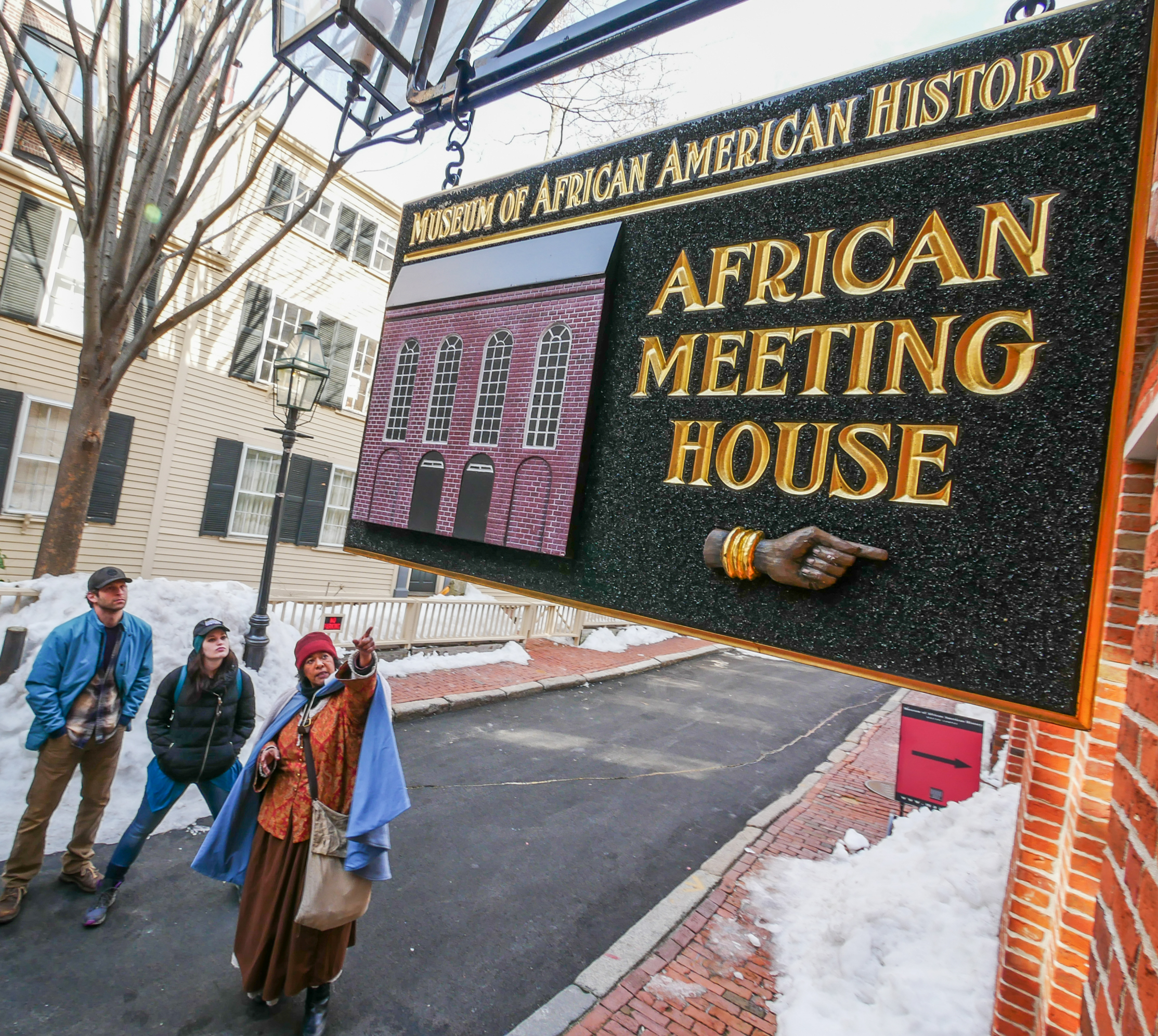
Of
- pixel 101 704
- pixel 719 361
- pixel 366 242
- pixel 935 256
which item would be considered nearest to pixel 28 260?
pixel 366 242

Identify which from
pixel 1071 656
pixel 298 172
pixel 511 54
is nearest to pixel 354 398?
pixel 298 172

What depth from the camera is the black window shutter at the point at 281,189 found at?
12250mm

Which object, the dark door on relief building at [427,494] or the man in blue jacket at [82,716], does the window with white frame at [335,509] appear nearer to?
the man in blue jacket at [82,716]

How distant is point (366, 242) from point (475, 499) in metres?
14.7

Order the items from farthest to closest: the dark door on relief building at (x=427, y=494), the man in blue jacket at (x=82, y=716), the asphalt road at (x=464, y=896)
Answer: the man in blue jacket at (x=82, y=716), the asphalt road at (x=464, y=896), the dark door on relief building at (x=427, y=494)

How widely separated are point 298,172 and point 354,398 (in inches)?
178

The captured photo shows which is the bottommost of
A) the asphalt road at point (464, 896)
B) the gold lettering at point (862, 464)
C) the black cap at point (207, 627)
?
the asphalt road at point (464, 896)

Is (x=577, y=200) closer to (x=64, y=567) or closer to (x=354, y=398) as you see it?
(x=64, y=567)

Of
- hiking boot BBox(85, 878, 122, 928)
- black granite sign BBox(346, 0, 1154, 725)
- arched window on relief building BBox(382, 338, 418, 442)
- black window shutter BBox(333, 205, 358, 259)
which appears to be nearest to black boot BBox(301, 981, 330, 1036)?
hiking boot BBox(85, 878, 122, 928)

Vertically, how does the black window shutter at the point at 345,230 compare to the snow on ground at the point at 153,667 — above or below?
above

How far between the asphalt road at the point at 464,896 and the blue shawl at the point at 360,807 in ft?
2.52

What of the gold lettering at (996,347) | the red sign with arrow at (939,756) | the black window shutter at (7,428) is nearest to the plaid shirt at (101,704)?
the gold lettering at (996,347)

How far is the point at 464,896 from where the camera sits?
15.5ft

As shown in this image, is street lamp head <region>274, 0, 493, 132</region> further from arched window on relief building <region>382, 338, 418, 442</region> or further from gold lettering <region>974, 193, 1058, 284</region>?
gold lettering <region>974, 193, 1058, 284</region>
